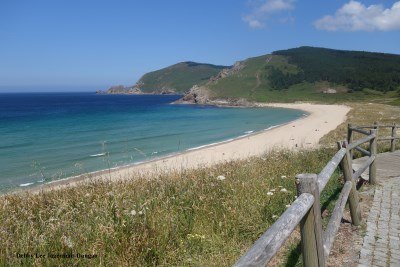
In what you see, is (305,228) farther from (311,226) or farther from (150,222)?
(150,222)

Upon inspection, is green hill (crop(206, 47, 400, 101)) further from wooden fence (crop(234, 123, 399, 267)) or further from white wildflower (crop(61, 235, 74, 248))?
white wildflower (crop(61, 235, 74, 248))

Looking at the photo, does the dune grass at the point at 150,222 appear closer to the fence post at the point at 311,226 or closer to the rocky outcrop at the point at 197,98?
the fence post at the point at 311,226

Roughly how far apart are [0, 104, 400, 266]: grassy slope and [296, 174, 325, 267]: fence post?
1142 millimetres

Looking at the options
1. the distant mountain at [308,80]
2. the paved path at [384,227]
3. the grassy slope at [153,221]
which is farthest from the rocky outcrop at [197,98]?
the grassy slope at [153,221]

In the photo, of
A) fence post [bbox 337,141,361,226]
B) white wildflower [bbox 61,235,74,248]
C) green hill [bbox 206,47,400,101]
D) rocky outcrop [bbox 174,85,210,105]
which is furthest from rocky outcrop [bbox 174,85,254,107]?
white wildflower [bbox 61,235,74,248]

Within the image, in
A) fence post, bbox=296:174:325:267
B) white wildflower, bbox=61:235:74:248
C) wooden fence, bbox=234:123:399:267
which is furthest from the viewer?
white wildflower, bbox=61:235:74:248

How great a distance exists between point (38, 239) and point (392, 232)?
4.54 m

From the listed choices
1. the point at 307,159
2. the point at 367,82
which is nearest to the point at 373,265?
the point at 307,159

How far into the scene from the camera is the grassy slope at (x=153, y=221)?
3.77 metres

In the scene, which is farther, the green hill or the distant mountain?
the green hill

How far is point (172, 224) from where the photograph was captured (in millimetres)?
4445

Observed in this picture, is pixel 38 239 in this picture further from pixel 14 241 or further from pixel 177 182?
pixel 177 182

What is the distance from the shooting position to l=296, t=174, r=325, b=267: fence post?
2984 mm

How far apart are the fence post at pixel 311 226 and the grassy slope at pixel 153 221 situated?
114 cm
